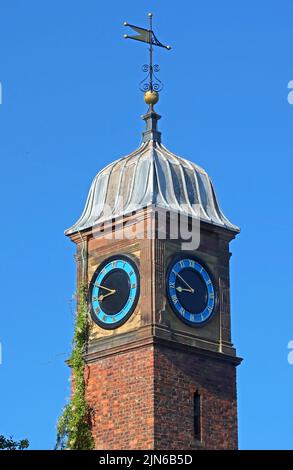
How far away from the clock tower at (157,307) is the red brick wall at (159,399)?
0.04 meters

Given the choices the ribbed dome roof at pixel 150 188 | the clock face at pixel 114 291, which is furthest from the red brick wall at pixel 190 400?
the ribbed dome roof at pixel 150 188

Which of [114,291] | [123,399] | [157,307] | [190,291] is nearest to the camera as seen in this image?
[123,399]

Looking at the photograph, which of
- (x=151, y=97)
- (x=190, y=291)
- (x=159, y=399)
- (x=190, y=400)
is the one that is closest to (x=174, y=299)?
(x=190, y=291)

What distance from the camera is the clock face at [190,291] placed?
2272 inches

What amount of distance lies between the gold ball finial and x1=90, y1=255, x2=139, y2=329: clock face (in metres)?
6.07

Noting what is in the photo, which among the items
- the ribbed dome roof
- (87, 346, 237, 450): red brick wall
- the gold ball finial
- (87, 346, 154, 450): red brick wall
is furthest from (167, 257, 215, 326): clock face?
the gold ball finial

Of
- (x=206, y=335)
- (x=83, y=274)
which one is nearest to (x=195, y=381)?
(x=206, y=335)

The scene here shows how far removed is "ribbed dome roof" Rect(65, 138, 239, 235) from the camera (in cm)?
5884

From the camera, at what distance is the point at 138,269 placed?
5781 cm

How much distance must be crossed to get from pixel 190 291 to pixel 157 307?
1.72m

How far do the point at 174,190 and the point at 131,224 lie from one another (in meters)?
1.99

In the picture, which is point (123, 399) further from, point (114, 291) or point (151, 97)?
point (151, 97)

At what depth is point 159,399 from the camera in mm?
55906

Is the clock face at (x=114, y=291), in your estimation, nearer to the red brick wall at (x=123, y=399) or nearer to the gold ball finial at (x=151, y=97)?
the red brick wall at (x=123, y=399)
